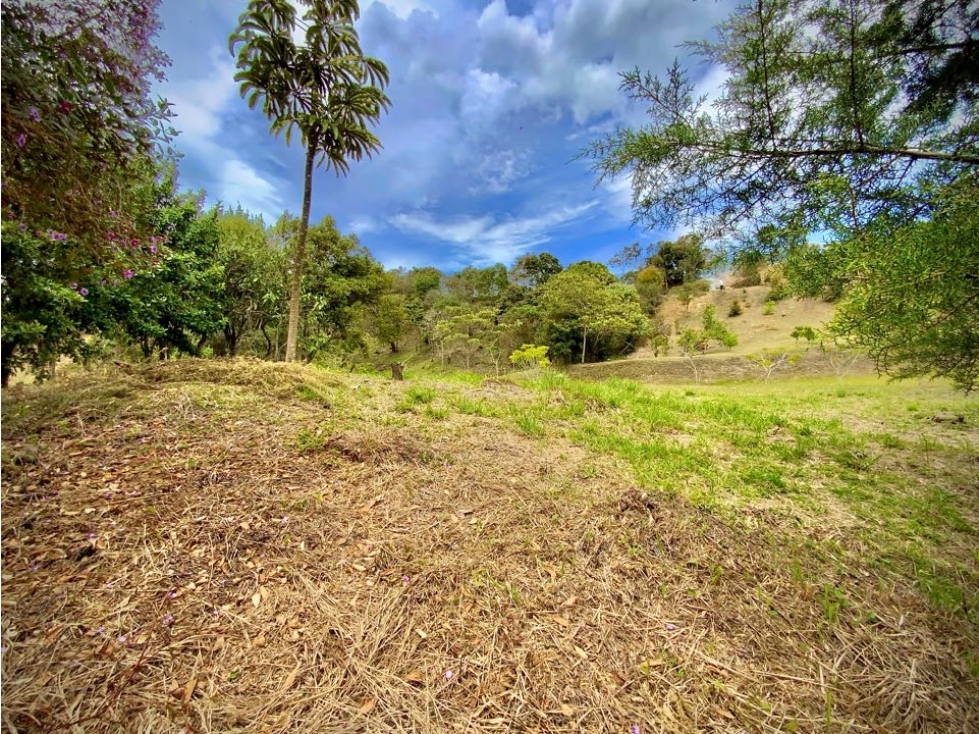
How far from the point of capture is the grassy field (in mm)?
1419

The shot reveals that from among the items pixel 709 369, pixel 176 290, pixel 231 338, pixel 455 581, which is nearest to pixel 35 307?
pixel 176 290

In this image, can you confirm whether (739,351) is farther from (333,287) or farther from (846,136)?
(846,136)

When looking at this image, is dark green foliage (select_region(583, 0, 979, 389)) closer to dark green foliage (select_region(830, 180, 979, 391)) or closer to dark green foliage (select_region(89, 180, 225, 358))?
dark green foliage (select_region(830, 180, 979, 391))

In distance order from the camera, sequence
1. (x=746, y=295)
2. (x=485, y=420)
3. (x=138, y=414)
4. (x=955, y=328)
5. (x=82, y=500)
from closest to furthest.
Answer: (x=82, y=500), (x=955, y=328), (x=138, y=414), (x=485, y=420), (x=746, y=295)

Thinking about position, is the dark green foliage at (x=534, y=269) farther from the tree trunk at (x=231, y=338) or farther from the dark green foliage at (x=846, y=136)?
the dark green foliage at (x=846, y=136)

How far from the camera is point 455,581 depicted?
2.00 metres

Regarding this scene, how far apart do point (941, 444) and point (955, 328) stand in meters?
2.88

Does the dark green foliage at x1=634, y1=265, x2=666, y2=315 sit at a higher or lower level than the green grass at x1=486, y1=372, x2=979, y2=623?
higher

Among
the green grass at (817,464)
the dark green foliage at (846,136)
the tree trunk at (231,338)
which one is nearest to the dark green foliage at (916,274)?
the dark green foliage at (846,136)

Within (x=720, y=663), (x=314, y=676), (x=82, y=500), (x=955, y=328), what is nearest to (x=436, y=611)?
(x=314, y=676)

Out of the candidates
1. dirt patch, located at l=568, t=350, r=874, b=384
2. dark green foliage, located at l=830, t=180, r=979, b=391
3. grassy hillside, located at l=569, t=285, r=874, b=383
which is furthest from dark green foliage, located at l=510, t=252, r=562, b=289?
dark green foliage, located at l=830, t=180, r=979, b=391

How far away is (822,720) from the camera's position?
1411 millimetres

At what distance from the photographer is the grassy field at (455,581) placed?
1.42m

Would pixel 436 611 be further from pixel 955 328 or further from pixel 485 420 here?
pixel 955 328
